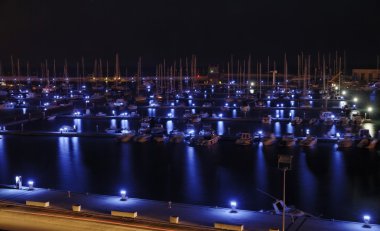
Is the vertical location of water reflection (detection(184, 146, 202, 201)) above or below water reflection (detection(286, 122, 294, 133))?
below

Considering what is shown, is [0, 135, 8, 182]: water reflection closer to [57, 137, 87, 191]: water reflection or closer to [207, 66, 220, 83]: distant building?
[57, 137, 87, 191]: water reflection

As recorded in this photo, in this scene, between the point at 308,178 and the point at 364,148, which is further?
the point at 364,148

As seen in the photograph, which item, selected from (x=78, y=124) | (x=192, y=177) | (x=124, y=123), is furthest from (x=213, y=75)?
(x=192, y=177)

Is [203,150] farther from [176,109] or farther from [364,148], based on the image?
[176,109]

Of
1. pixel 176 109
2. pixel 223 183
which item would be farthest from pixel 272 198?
Answer: pixel 176 109

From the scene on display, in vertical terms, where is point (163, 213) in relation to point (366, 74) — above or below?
below

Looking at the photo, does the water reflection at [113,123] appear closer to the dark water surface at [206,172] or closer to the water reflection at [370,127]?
the dark water surface at [206,172]

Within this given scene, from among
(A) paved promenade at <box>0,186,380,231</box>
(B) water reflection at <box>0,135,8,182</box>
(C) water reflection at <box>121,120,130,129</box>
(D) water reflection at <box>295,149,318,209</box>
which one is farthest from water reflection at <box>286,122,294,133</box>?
(A) paved promenade at <box>0,186,380,231</box>

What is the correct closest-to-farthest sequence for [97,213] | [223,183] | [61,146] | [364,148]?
[97,213], [223,183], [364,148], [61,146]

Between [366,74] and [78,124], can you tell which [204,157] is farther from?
[366,74]
